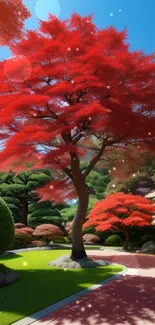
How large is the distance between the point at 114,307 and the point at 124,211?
9.66 metres

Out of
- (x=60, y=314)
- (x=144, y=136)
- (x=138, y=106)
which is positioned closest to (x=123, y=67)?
(x=138, y=106)

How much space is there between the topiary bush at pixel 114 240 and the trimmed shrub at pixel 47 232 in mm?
2963

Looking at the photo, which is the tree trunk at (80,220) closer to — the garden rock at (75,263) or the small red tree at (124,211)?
the garden rock at (75,263)

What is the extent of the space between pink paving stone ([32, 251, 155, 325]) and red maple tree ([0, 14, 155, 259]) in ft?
13.2

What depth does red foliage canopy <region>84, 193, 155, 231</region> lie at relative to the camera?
15.2 metres

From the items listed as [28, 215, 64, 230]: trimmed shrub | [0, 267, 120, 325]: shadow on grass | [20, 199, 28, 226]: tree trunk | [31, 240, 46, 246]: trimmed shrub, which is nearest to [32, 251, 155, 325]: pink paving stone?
[0, 267, 120, 325]: shadow on grass

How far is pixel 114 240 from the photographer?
19.7m

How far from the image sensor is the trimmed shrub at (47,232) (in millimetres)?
18297

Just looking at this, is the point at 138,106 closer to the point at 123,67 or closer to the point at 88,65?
the point at 123,67

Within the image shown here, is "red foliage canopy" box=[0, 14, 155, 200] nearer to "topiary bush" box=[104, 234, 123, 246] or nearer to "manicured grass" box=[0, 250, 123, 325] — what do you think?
"manicured grass" box=[0, 250, 123, 325]

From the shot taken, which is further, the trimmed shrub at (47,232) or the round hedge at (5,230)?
the trimmed shrub at (47,232)

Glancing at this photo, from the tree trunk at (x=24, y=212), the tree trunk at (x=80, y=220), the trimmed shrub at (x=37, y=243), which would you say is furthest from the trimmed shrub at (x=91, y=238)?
the tree trunk at (x=80, y=220)

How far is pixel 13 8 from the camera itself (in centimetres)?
700

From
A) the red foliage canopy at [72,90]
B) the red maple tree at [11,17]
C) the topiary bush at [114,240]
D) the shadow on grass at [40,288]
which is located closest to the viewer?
the shadow on grass at [40,288]
